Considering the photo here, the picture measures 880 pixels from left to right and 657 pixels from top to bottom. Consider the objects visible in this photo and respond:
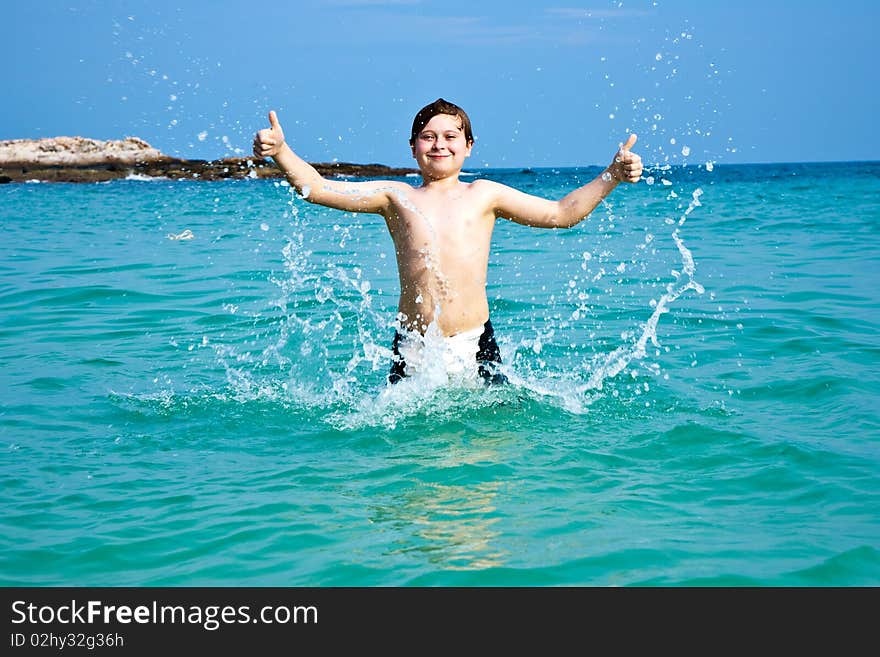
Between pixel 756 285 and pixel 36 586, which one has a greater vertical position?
pixel 756 285

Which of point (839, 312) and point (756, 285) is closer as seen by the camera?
point (839, 312)

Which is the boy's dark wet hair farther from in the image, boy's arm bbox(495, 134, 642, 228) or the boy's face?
boy's arm bbox(495, 134, 642, 228)

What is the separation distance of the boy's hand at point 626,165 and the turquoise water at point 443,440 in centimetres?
121

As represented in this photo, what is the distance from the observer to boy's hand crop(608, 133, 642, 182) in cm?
449

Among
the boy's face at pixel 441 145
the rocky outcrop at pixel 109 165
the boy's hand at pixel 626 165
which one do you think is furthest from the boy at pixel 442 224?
the rocky outcrop at pixel 109 165

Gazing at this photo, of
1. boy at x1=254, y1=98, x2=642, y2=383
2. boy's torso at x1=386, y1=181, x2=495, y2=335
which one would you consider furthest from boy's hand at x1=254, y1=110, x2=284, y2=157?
boy's torso at x1=386, y1=181, x2=495, y2=335

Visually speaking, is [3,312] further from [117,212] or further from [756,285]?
[117,212]

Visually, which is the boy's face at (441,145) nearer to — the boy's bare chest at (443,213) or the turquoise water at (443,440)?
the boy's bare chest at (443,213)

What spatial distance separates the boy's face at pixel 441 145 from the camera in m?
4.82

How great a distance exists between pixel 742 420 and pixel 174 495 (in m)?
2.74

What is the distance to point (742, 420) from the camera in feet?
15.3

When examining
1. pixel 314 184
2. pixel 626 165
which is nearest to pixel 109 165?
pixel 314 184

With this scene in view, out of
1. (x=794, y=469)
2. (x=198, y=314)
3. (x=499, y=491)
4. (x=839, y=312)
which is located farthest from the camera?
(x=198, y=314)
